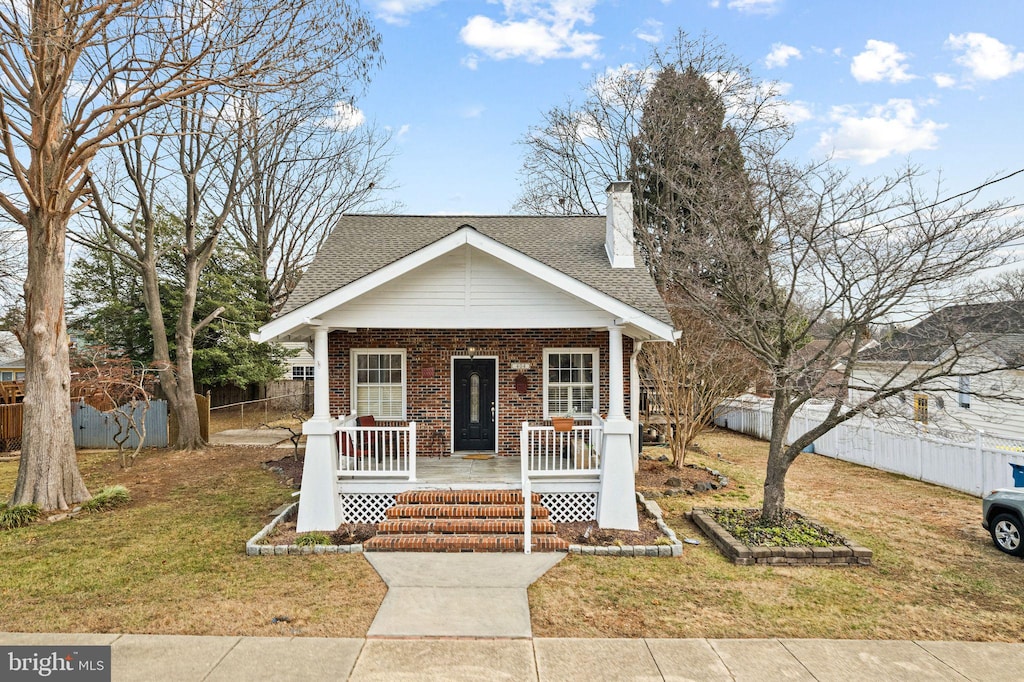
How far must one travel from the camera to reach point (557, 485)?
916 centimetres

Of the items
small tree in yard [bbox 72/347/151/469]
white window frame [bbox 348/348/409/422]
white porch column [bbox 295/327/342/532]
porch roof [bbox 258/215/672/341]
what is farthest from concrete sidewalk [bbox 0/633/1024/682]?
small tree in yard [bbox 72/347/151/469]

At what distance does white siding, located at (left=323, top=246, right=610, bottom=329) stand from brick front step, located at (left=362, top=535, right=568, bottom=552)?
326cm

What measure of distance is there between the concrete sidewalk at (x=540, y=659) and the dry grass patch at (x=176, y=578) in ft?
1.14

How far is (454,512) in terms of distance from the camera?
8.59m

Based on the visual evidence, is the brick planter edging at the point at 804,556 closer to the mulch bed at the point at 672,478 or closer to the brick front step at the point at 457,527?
the brick front step at the point at 457,527

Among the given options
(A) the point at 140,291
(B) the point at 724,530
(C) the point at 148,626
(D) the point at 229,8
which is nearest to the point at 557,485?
(B) the point at 724,530

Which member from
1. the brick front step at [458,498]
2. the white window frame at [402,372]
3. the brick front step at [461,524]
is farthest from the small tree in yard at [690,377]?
the white window frame at [402,372]

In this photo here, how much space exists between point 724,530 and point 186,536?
26.7 feet

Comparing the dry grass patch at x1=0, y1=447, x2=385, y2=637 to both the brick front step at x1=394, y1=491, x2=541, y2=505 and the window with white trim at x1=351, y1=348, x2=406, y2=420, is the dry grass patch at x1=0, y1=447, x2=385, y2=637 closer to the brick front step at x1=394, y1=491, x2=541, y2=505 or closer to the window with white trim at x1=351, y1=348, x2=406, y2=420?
the brick front step at x1=394, y1=491, x2=541, y2=505

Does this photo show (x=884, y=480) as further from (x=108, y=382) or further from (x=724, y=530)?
(x=108, y=382)

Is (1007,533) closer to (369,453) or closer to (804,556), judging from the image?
(804,556)

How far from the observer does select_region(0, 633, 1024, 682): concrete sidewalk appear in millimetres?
4766

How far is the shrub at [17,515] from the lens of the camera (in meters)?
9.32

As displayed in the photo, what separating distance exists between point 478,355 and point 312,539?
4.94m
